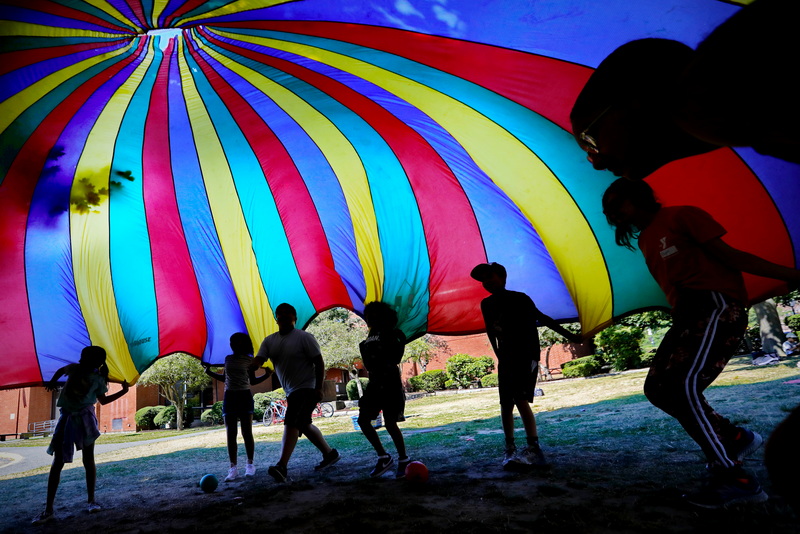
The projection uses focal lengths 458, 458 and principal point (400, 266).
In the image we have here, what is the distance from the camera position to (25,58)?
3516 millimetres

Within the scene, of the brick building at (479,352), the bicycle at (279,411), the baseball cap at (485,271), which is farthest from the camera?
the brick building at (479,352)

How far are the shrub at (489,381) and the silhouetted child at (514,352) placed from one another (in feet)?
72.2

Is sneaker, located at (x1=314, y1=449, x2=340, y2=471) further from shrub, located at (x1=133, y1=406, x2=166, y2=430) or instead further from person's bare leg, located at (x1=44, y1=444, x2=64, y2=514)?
shrub, located at (x1=133, y1=406, x2=166, y2=430)

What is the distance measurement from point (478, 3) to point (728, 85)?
290cm

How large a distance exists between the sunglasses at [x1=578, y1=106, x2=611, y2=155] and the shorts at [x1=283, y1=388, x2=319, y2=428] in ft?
13.1

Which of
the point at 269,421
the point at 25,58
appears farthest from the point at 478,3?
the point at 269,421

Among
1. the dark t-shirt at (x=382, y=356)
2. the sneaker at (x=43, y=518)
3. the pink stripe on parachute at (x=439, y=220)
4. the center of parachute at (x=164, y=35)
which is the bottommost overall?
the sneaker at (x=43, y=518)

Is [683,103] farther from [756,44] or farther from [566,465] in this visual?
[566,465]

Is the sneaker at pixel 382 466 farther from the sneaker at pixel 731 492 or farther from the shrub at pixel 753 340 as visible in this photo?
the shrub at pixel 753 340

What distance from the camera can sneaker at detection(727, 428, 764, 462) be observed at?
8.46 ft

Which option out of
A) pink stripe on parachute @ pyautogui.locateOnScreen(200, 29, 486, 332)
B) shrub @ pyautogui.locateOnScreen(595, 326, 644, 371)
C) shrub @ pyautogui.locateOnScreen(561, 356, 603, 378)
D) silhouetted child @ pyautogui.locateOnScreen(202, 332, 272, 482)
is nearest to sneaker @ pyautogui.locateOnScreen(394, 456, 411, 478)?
pink stripe on parachute @ pyautogui.locateOnScreen(200, 29, 486, 332)

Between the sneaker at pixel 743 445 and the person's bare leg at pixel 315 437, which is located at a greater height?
the person's bare leg at pixel 315 437

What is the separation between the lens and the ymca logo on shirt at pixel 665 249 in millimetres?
2583

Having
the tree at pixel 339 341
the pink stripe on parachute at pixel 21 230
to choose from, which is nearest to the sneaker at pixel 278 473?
the pink stripe on parachute at pixel 21 230
